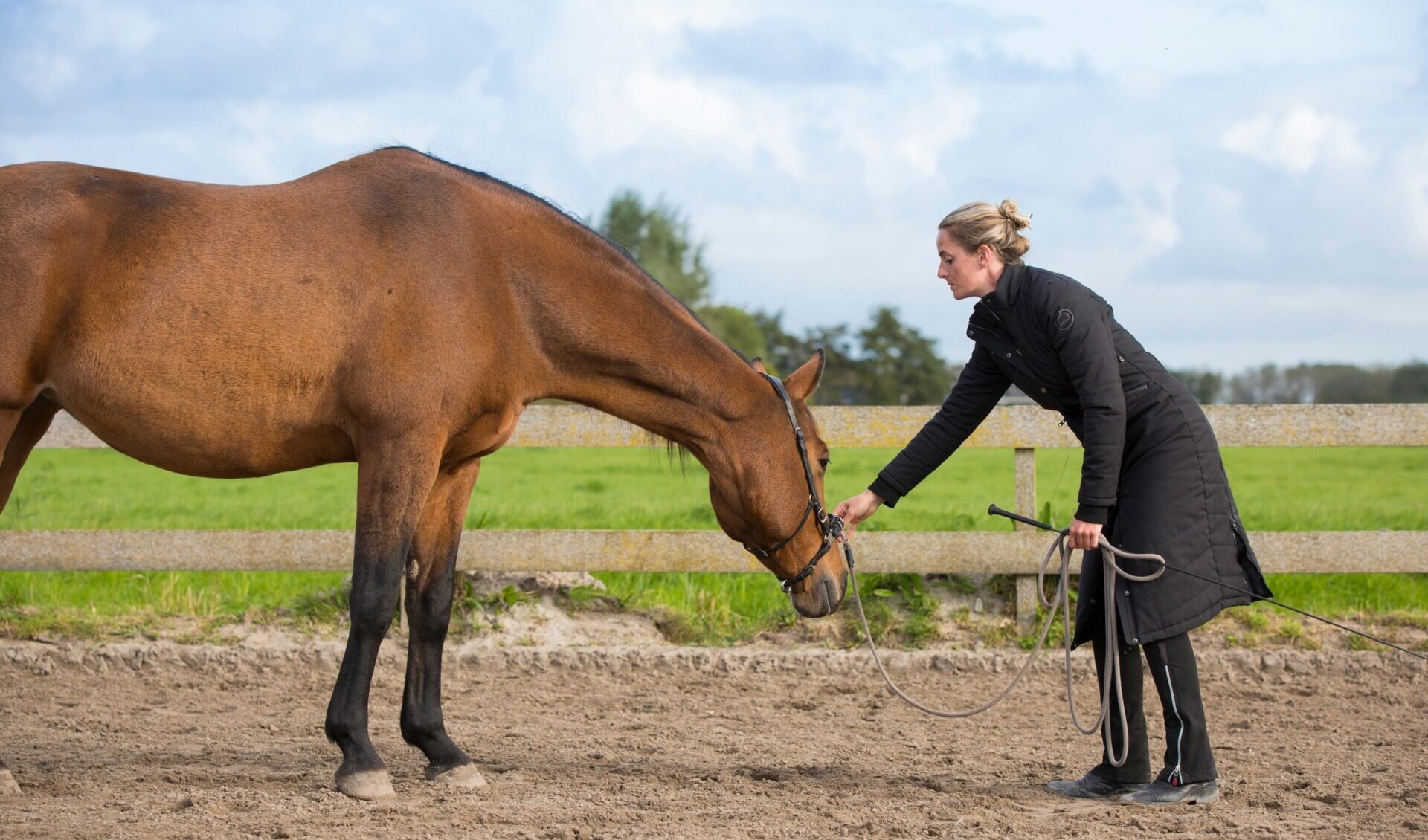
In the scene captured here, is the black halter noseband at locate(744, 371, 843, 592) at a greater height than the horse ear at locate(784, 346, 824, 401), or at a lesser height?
lesser

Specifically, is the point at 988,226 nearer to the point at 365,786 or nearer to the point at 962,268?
the point at 962,268

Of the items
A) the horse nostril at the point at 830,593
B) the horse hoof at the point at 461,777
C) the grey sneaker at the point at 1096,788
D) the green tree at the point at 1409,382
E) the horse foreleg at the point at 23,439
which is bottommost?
the horse hoof at the point at 461,777

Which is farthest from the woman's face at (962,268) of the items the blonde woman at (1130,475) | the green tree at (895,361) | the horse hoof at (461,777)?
the green tree at (895,361)

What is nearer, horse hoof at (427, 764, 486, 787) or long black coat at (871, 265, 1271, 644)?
long black coat at (871, 265, 1271, 644)

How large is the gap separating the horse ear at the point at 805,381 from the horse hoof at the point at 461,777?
162 centimetres

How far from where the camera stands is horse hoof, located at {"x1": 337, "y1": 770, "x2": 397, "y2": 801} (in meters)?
3.60

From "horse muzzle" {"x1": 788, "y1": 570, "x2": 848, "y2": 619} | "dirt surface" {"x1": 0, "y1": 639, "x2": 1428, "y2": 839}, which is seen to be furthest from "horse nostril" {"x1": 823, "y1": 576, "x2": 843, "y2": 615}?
"dirt surface" {"x1": 0, "y1": 639, "x2": 1428, "y2": 839}

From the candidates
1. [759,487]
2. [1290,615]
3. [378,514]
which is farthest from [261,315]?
[1290,615]

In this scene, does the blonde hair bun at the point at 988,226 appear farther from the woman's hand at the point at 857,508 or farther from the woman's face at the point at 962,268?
the woman's hand at the point at 857,508

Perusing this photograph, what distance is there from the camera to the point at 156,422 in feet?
11.9

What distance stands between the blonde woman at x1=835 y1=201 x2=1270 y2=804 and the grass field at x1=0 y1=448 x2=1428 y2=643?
2184mm

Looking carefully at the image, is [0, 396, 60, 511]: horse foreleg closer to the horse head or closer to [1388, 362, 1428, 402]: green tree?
the horse head

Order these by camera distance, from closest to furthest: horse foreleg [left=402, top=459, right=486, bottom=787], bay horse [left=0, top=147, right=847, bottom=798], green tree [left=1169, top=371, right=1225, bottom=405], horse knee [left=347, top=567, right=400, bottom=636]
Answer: bay horse [left=0, top=147, right=847, bottom=798] < horse knee [left=347, top=567, right=400, bottom=636] < horse foreleg [left=402, top=459, right=486, bottom=787] < green tree [left=1169, top=371, right=1225, bottom=405]

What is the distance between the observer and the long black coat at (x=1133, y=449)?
3.43 m
